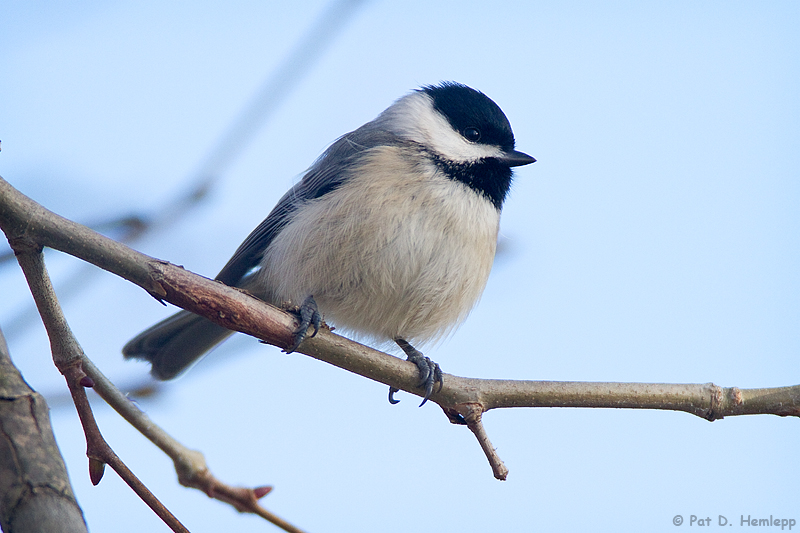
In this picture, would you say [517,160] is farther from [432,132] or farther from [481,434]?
[481,434]

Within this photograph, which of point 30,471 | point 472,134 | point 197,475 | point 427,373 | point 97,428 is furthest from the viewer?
point 472,134

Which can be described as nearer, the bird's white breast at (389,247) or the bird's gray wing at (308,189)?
the bird's white breast at (389,247)

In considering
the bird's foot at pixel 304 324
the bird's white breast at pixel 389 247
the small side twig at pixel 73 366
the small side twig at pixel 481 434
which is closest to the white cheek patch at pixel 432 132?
the bird's white breast at pixel 389 247

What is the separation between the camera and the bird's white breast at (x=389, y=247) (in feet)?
8.41

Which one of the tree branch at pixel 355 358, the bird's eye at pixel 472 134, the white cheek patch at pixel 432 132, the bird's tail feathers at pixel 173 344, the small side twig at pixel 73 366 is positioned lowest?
the bird's tail feathers at pixel 173 344

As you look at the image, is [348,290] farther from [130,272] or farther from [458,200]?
[130,272]

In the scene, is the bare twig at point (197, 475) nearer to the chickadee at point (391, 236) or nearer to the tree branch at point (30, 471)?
the tree branch at point (30, 471)

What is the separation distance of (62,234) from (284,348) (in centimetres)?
71

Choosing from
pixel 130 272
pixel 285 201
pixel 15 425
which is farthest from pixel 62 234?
pixel 285 201

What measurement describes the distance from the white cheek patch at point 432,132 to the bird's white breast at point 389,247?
14cm

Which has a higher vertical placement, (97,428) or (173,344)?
(97,428)

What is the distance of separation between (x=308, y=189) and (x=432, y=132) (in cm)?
59

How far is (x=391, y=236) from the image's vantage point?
2.54 metres

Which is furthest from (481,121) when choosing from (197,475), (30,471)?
(30,471)
